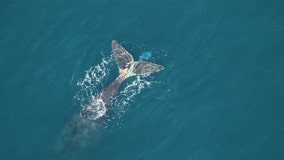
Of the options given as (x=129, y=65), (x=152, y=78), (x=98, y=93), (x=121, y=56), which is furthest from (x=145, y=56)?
(x=98, y=93)

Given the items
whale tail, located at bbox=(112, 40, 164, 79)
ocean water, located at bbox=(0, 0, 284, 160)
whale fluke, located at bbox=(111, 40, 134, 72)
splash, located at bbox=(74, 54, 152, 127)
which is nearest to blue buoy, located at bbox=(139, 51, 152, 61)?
ocean water, located at bbox=(0, 0, 284, 160)

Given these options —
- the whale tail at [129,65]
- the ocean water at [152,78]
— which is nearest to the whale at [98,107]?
the whale tail at [129,65]

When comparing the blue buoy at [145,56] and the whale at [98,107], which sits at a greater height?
the blue buoy at [145,56]

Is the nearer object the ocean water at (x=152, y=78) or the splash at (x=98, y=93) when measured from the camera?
the ocean water at (x=152, y=78)

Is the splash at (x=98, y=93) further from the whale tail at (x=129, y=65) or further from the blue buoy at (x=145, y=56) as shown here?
the blue buoy at (x=145, y=56)

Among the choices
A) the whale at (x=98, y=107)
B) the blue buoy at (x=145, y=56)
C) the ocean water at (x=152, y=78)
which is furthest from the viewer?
the blue buoy at (x=145, y=56)

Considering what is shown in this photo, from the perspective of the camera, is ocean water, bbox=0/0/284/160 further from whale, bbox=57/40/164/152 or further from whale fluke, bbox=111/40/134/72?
whale fluke, bbox=111/40/134/72
